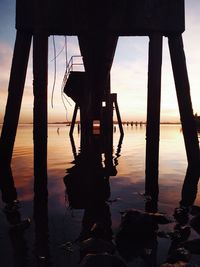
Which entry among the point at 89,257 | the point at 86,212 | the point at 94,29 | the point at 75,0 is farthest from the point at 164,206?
the point at 75,0

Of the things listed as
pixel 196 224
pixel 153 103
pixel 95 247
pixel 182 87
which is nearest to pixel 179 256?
pixel 95 247

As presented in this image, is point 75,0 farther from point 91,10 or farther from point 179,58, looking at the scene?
point 179,58

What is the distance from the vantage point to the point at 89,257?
3.60 meters

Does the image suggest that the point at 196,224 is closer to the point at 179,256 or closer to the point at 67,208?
the point at 179,256

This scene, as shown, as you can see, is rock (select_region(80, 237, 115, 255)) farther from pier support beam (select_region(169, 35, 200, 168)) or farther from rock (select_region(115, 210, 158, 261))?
pier support beam (select_region(169, 35, 200, 168))

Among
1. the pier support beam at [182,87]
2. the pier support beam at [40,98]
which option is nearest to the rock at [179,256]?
the pier support beam at [40,98]

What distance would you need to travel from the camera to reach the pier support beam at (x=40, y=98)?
25.2 ft

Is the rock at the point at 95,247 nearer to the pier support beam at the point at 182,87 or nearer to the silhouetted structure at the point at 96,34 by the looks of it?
the silhouetted structure at the point at 96,34

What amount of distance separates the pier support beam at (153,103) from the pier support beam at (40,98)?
2.79m

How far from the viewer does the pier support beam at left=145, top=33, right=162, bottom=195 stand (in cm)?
784

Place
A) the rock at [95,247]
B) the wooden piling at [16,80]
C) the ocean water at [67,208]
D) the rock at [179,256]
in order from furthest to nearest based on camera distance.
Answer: the wooden piling at [16,80] → the ocean water at [67,208] → the rock at [95,247] → the rock at [179,256]

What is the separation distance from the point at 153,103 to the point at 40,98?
9.82 ft

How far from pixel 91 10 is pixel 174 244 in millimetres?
Result: 6057

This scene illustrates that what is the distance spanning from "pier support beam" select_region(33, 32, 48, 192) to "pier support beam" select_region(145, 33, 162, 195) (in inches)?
110
